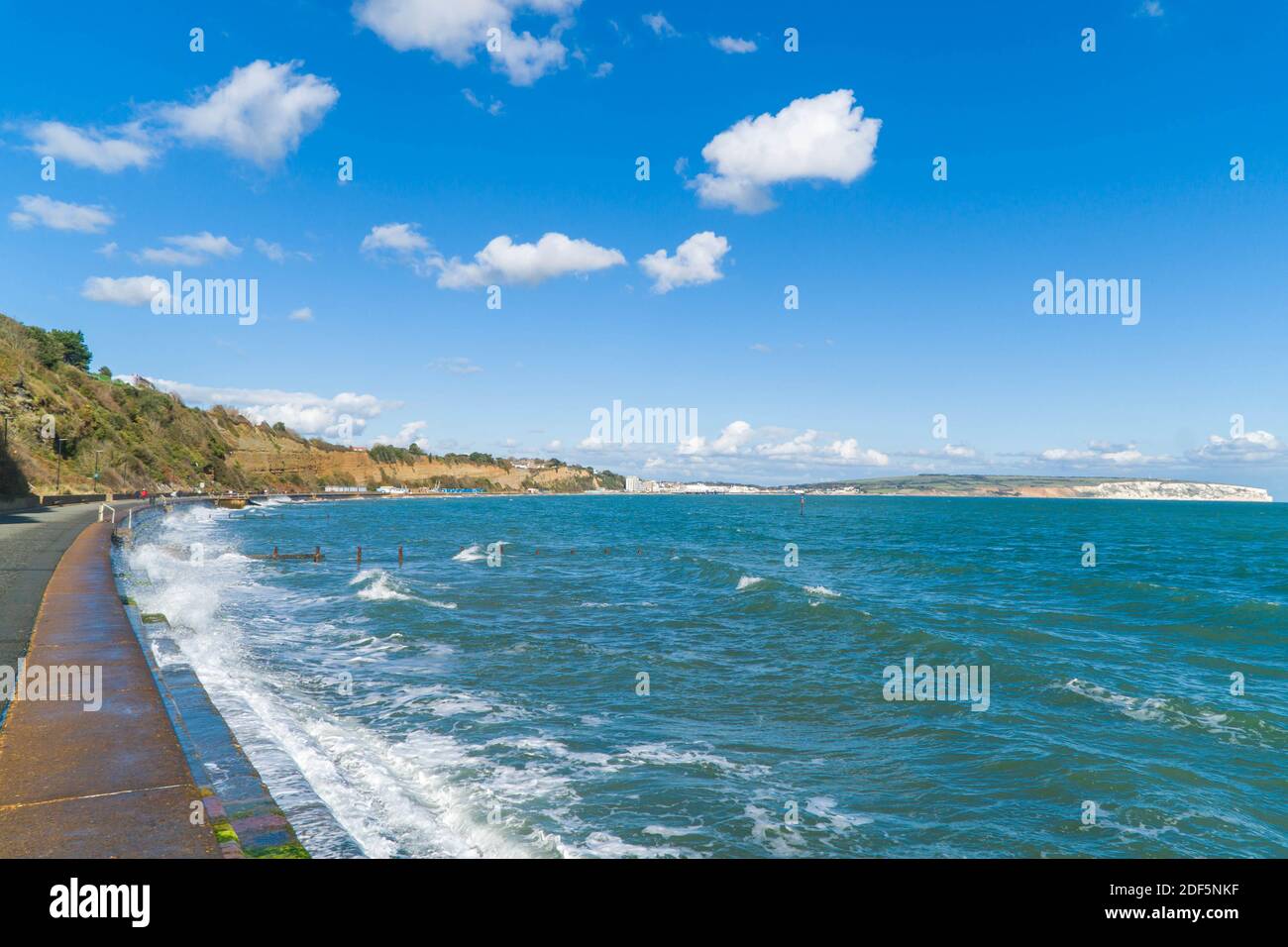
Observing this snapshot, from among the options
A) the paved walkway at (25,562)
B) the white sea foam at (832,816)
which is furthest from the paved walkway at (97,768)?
the white sea foam at (832,816)

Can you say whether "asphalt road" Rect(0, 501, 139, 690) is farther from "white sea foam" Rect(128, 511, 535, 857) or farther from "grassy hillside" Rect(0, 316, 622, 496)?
"grassy hillside" Rect(0, 316, 622, 496)

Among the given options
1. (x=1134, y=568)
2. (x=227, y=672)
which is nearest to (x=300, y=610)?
(x=227, y=672)

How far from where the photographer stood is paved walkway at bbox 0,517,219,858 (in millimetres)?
4379

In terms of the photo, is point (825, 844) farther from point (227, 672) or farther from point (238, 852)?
point (227, 672)

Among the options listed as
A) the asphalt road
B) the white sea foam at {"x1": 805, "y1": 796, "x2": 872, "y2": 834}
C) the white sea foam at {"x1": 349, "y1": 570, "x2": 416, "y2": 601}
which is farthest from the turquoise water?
the asphalt road

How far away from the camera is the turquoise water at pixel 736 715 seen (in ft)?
25.9

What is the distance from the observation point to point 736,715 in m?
12.2

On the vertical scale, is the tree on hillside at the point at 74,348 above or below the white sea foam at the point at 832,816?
above

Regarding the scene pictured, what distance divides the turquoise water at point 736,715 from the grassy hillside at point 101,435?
4082 centimetres

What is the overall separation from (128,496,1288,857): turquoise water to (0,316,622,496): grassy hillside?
40.8 metres

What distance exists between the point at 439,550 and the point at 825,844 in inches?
1562

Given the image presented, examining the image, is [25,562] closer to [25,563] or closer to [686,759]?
[25,563]

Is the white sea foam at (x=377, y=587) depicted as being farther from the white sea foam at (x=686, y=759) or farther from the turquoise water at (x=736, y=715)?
the white sea foam at (x=686, y=759)

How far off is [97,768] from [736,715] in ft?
29.7
